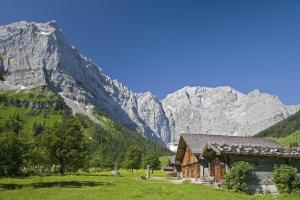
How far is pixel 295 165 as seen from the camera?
44031 mm

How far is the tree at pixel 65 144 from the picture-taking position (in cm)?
7125

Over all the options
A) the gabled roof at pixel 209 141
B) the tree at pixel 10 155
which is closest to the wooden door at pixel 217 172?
the gabled roof at pixel 209 141

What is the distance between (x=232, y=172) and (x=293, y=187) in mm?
6611

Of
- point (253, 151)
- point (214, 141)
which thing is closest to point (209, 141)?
point (214, 141)

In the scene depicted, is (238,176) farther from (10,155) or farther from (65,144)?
(10,155)

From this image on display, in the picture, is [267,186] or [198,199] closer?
[198,199]

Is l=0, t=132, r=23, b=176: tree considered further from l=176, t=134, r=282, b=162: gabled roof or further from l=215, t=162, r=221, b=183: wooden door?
l=215, t=162, r=221, b=183: wooden door

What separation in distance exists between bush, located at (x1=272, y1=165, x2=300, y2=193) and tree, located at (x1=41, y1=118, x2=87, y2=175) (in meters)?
40.1

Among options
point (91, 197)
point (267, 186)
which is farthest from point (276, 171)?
point (91, 197)

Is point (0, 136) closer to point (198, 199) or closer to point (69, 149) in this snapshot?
point (69, 149)

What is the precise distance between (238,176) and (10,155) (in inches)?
1639

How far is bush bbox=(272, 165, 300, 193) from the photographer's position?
40.4 m

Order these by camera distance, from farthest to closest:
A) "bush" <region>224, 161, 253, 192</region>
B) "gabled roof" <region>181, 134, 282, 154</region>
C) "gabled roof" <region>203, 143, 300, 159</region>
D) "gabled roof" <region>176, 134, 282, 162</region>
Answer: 1. "gabled roof" <region>181, 134, 282, 154</region>
2. "gabled roof" <region>176, 134, 282, 162</region>
3. "gabled roof" <region>203, 143, 300, 159</region>
4. "bush" <region>224, 161, 253, 192</region>

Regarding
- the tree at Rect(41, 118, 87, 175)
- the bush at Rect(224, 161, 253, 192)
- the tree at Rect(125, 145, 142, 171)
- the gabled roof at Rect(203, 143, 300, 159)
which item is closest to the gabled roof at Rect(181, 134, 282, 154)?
the tree at Rect(41, 118, 87, 175)
